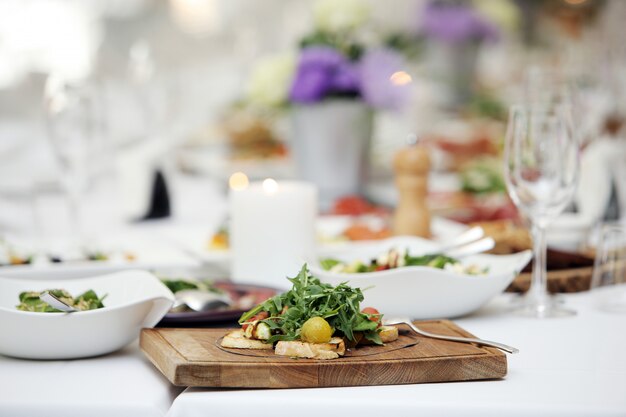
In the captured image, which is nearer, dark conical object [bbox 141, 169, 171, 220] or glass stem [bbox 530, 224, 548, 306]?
glass stem [bbox 530, 224, 548, 306]

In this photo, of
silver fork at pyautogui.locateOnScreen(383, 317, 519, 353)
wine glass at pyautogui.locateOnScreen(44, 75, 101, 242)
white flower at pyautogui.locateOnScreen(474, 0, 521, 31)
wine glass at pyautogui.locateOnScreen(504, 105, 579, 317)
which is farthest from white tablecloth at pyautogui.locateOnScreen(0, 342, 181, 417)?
white flower at pyautogui.locateOnScreen(474, 0, 521, 31)

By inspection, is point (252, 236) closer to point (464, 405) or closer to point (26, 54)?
point (464, 405)

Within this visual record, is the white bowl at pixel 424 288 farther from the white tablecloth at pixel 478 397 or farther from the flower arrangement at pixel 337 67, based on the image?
the flower arrangement at pixel 337 67

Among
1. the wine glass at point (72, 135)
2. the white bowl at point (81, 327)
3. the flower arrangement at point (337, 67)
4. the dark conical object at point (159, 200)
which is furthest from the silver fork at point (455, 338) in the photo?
the dark conical object at point (159, 200)

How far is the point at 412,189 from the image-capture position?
146 centimetres

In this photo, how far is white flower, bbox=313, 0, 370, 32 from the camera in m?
2.22

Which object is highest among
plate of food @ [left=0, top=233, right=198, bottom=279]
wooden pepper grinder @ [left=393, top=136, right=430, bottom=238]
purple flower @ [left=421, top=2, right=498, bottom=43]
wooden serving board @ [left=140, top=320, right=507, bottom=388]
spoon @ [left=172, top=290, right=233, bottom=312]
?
purple flower @ [left=421, top=2, right=498, bottom=43]

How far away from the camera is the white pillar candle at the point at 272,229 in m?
1.26

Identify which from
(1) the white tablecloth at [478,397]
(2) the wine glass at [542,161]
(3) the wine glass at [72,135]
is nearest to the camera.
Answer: (1) the white tablecloth at [478,397]

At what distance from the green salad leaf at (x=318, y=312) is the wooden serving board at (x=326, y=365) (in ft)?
0.07

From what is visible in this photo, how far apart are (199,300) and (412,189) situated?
535 millimetres

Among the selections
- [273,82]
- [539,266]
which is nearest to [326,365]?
[539,266]

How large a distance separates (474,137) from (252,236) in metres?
2.10

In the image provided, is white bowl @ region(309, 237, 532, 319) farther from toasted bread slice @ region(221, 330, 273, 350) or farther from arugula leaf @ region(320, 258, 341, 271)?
toasted bread slice @ region(221, 330, 273, 350)
